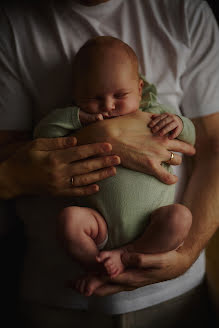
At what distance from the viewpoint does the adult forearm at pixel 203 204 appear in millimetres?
1041

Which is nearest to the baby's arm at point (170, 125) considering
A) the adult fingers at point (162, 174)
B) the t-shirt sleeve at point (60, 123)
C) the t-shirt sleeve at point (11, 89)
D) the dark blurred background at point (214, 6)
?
the adult fingers at point (162, 174)

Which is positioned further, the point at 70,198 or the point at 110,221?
the point at 70,198

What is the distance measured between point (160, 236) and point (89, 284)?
0.75 feet

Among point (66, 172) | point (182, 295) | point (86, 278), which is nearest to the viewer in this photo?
point (86, 278)

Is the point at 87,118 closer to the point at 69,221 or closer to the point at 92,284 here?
the point at 69,221

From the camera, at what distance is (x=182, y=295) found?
1.14m

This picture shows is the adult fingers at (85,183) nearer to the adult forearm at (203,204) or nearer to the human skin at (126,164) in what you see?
the human skin at (126,164)

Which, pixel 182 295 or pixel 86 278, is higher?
pixel 86 278

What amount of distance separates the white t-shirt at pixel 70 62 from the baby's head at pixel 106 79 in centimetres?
13

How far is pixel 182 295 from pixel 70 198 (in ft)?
1.71

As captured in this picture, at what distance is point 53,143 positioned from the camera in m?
1.02

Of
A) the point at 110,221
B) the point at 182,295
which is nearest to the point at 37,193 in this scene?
the point at 110,221

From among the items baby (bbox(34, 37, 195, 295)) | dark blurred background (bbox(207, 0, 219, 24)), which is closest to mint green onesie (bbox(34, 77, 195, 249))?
baby (bbox(34, 37, 195, 295))

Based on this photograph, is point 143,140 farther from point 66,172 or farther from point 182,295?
point 182,295
